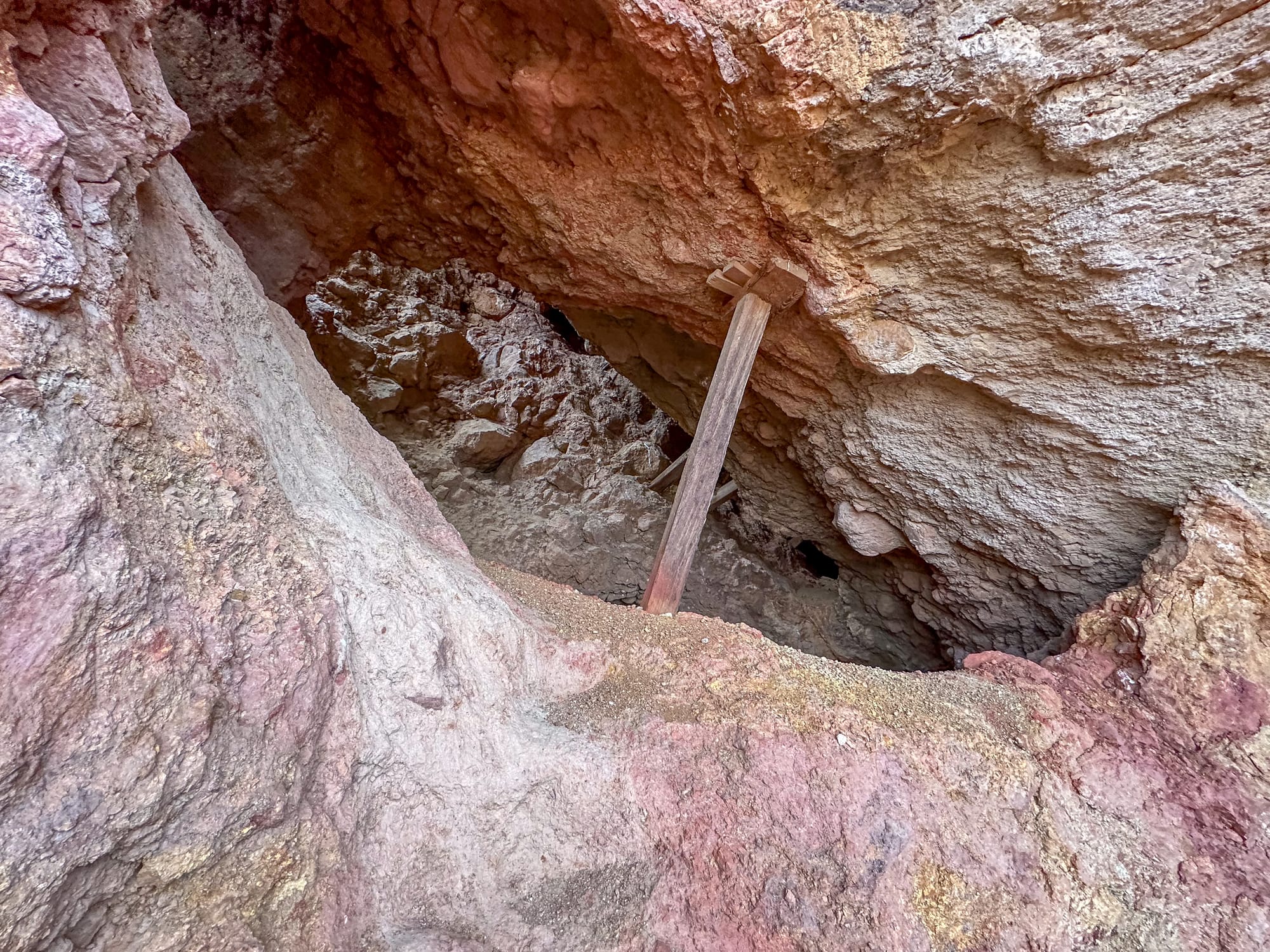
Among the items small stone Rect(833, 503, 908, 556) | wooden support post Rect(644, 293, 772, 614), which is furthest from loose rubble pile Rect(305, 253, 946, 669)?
wooden support post Rect(644, 293, 772, 614)

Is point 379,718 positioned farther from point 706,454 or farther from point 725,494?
point 725,494

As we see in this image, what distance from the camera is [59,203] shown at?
3.45 ft

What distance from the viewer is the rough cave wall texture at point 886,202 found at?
1725 mm

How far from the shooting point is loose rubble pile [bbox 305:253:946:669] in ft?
14.8

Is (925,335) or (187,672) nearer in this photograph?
(187,672)

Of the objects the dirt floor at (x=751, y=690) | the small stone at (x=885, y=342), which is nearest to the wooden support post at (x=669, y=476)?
the small stone at (x=885, y=342)

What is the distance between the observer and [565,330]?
18.2 ft

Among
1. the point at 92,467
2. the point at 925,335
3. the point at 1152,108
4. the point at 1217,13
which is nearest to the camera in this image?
the point at 92,467

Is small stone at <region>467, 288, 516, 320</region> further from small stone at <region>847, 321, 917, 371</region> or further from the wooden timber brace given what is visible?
small stone at <region>847, 321, 917, 371</region>

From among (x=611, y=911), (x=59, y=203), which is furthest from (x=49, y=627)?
(x=611, y=911)

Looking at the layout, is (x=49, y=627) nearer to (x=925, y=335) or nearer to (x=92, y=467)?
(x=92, y=467)

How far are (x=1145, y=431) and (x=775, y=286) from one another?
5.48 feet

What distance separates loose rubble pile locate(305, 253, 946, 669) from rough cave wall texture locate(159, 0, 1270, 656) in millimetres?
1095

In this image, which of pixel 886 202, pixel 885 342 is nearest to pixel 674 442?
pixel 885 342
